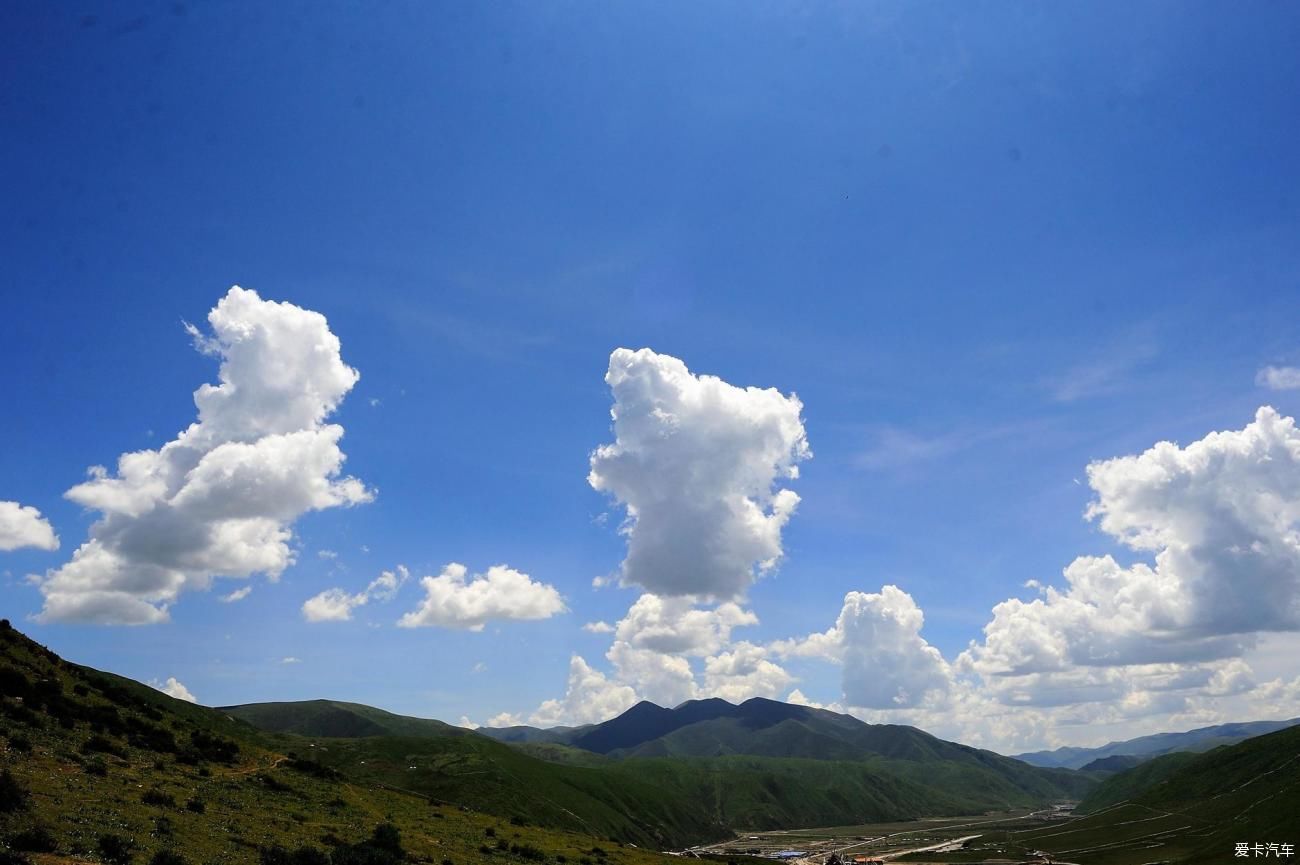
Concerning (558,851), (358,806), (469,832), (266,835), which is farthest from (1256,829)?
(266,835)

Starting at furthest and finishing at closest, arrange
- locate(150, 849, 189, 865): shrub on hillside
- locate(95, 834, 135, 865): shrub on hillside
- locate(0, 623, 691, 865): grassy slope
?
1. locate(0, 623, 691, 865): grassy slope
2. locate(150, 849, 189, 865): shrub on hillside
3. locate(95, 834, 135, 865): shrub on hillside

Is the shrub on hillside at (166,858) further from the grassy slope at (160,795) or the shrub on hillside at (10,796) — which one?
the shrub on hillside at (10,796)

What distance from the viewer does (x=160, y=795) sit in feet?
159

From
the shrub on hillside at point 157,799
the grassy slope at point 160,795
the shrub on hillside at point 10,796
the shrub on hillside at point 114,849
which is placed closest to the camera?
the shrub on hillside at point 114,849

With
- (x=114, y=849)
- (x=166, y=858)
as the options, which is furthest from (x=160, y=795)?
(x=166, y=858)

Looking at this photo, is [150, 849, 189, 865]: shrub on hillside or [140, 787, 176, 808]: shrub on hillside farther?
[140, 787, 176, 808]: shrub on hillside

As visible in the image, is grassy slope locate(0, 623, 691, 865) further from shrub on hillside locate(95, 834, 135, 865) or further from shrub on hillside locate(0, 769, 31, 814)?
shrub on hillside locate(95, 834, 135, 865)

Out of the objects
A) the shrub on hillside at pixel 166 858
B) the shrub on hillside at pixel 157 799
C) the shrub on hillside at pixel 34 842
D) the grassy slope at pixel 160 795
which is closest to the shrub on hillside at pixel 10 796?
the grassy slope at pixel 160 795

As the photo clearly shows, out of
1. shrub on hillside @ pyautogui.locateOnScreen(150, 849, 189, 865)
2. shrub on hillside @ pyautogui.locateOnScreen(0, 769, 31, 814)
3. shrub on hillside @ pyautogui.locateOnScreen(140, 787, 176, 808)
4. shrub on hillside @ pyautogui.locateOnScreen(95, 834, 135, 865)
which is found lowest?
shrub on hillside @ pyautogui.locateOnScreen(150, 849, 189, 865)

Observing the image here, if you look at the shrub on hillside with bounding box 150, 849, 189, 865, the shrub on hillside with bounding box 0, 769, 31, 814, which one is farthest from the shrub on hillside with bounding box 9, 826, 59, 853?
the shrub on hillside with bounding box 150, 849, 189, 865

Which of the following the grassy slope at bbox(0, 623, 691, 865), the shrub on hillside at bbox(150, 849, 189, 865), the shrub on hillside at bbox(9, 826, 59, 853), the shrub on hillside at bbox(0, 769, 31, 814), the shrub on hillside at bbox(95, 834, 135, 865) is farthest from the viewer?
the grassy slope at bbox(0, 623, 691, 865)

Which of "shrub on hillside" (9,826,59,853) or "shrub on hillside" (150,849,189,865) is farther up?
"shrub on hillside" (9,826,59,853)

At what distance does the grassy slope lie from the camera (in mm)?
40062

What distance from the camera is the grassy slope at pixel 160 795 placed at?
4006 cm
